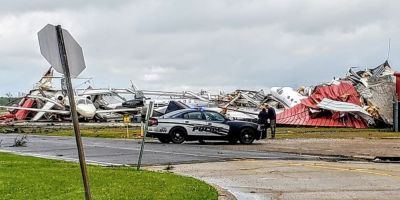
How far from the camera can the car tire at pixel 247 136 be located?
1149 inches

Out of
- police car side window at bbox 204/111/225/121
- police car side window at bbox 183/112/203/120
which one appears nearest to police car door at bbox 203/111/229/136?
police car side window at bbox 204/111/225/121

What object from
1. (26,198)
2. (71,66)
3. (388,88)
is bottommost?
(26,198)

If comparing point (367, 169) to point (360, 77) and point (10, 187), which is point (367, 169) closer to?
point (10, 187)

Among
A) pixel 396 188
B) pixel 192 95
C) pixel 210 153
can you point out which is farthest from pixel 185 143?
pixel 192 95

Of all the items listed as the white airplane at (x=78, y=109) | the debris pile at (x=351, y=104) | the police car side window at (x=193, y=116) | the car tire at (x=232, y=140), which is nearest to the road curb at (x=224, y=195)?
the police car side window at (x=193, y=116)

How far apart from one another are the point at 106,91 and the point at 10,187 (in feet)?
209

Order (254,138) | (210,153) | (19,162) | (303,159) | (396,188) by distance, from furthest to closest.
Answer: (254,138)
(210,153)
(303,159)
(19,162)
(396,188)

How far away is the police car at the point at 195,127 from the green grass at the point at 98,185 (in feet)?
43.0

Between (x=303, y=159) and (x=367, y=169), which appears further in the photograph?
(x=303, y=159)

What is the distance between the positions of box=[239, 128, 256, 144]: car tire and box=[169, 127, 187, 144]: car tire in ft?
8.35

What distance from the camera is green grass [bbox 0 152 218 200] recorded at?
1091cm

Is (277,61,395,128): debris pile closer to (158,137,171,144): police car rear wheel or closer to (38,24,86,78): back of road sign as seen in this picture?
(158,137,171,144): police car rear wheel

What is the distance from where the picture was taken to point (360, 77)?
55.3 meters

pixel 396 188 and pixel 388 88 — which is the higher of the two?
pixel 388 88
